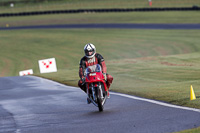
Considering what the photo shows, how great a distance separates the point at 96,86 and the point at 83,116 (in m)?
0.80

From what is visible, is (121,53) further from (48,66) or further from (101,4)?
(101,4)

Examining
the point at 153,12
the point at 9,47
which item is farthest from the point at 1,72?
the point at 153,12

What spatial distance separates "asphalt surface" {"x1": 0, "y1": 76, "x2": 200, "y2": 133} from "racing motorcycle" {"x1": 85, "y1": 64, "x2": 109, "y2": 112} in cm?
35

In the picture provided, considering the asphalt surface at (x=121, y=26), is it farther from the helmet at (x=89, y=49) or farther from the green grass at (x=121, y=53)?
the helmet at (x=89, y=49)


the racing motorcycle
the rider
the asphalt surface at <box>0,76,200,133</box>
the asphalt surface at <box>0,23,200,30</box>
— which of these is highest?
the rider

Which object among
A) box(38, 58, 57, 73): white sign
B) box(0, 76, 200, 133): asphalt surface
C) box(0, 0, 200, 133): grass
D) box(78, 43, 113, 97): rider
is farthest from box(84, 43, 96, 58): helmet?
box(38, 58, 57, 73): white sign

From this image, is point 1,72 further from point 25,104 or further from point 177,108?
point 177,108

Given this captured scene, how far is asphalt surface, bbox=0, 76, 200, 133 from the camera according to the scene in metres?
8.37

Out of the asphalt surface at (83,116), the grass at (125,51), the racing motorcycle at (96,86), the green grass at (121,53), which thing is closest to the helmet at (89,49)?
the racing motorcycle at (96,86)

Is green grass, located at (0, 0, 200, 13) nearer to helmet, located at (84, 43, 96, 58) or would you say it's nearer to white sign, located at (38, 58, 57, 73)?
white sign, located at (38, 58, 57, 73)

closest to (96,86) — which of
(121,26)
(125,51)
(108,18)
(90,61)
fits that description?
(90,61)

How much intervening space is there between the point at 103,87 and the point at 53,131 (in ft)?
8.43

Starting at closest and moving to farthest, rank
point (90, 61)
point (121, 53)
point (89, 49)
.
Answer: point (89, 49) < point (90, 61) < point (121, 53)

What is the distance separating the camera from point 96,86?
10.4 meters
